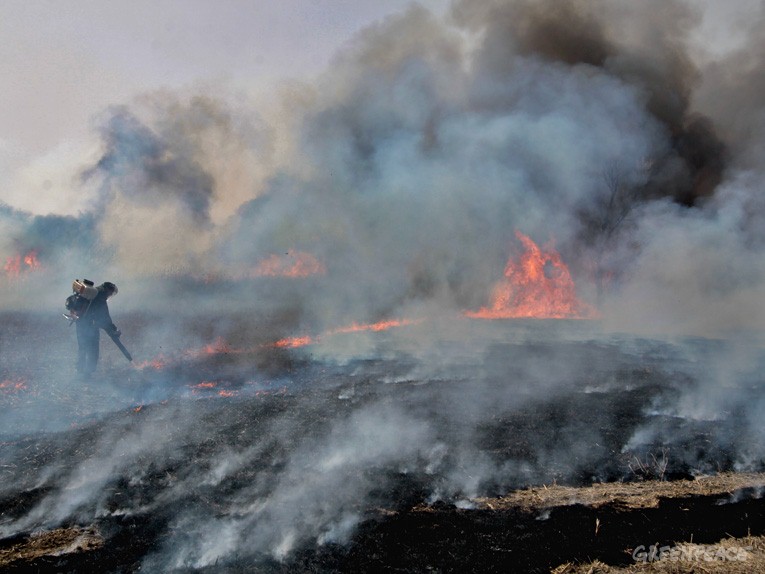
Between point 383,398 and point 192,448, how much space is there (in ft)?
11.7

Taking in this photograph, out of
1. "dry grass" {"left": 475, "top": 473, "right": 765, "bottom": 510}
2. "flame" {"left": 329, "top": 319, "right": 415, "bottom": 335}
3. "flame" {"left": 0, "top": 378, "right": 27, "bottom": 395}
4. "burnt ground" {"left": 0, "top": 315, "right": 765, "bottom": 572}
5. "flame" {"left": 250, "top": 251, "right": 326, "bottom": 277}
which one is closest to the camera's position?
"burnt ground" {"left": 0, "top": 315, "right": 765, "bottom": 572}

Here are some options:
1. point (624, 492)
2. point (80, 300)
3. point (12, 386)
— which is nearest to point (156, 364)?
point (80, 300)

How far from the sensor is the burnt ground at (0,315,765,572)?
14.2 ft

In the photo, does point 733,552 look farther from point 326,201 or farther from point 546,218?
point 326,201

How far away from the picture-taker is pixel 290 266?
2219cm

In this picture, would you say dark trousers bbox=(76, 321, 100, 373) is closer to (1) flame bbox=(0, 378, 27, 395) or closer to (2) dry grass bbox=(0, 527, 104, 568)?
(1) flame bbox=(0, 378, 27, 395)

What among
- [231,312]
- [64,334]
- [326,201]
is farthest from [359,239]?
[64,334]

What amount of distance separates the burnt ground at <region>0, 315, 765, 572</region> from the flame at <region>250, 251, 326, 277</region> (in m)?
10.2

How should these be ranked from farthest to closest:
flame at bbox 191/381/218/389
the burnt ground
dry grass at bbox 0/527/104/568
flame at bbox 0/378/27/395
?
flame at bbox 191/381/218/389
flame at bbox 0/378/27/395
the burnt ground
dry grass at bbox 0/527/104/568

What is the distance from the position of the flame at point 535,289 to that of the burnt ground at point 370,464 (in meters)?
8.77

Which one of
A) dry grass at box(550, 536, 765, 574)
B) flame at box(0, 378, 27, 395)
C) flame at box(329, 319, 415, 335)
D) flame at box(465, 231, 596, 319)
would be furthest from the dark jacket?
flame at box(465, 231, 596, 319)

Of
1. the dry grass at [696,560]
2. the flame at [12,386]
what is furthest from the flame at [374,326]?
the dry grass at [696,560]

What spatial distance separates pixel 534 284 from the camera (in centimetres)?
2056

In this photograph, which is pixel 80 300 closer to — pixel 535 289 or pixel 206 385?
pixel 206 385
